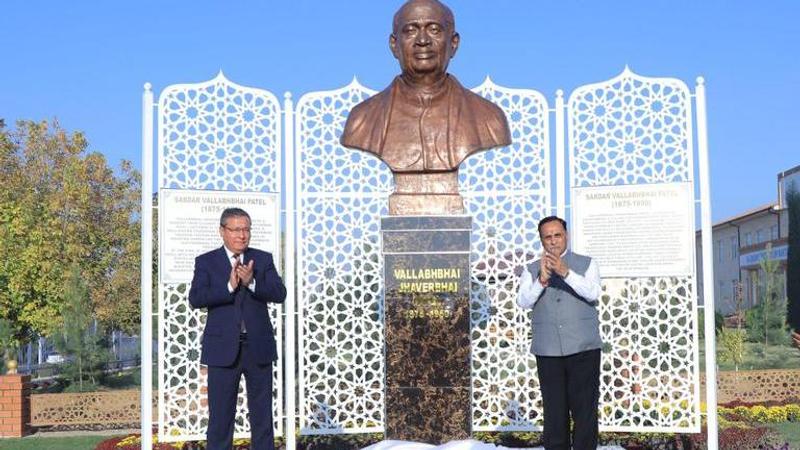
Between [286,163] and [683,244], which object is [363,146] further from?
[683,244]

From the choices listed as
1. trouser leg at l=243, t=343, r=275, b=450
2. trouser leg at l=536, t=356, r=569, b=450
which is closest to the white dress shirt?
trouser leg at l=536, t=356, r=569, b=450

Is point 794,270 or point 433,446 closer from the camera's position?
point 433,446

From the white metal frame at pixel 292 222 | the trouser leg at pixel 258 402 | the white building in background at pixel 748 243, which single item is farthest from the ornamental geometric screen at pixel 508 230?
the white building in background at pixel 748 243

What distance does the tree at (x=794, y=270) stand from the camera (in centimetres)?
2497

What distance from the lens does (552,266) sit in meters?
4.48

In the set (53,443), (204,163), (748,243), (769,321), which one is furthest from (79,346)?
(748,243)

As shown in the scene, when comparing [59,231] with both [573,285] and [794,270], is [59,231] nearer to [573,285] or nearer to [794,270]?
[573,285]

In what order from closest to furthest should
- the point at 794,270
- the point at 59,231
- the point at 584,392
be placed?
the point at 584,392 → the point at 59,231 → the point at 794,270

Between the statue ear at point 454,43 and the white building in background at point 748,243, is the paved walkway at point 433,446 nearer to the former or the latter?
the statue ear at point 454,43

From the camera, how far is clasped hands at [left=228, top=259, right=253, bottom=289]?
14.5 feet

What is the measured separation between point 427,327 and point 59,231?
1453 centimetres

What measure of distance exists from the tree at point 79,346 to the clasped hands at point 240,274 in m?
10.1

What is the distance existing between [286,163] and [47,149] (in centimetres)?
1706

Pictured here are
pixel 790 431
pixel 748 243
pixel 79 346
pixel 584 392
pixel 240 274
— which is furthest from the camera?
pixel 748 243
